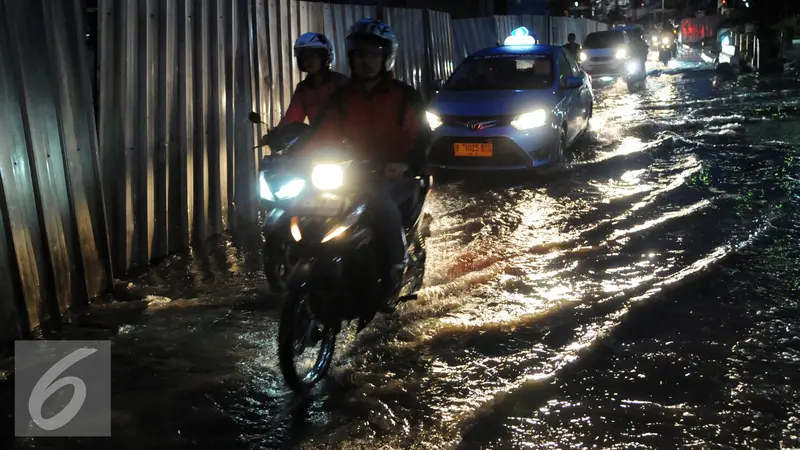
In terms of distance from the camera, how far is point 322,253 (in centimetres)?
409

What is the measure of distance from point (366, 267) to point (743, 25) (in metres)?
28.0

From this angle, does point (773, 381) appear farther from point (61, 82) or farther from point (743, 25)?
point (743, 25)

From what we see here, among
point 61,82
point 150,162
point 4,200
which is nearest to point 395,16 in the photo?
point 150,162

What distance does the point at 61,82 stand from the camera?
5156 millimetres

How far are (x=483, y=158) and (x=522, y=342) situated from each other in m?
5.16

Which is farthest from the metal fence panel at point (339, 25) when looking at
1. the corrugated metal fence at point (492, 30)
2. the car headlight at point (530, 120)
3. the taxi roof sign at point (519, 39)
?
the corrugated metal fence at point (492, 30)

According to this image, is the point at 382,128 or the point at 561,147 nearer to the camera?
the point at 382,128

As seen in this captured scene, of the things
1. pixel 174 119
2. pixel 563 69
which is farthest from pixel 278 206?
pixel 563 69

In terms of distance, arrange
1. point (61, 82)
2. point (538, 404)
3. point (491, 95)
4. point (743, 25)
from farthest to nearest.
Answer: point (743, 25), point (491, 95), point (61, 82), point (538, 404)

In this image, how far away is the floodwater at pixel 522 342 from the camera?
3764 mm

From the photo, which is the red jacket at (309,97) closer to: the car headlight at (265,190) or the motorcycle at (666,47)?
the car headlight at (265,190)

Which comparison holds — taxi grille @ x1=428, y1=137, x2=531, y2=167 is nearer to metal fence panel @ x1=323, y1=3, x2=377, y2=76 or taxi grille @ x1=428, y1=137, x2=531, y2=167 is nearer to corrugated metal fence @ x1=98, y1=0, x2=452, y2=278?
metal fence panel @ x1=323, y1=3, x2=377, y2=76

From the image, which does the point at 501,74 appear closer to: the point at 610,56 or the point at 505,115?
the point at 505,115

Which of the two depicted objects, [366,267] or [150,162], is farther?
[150,162]
